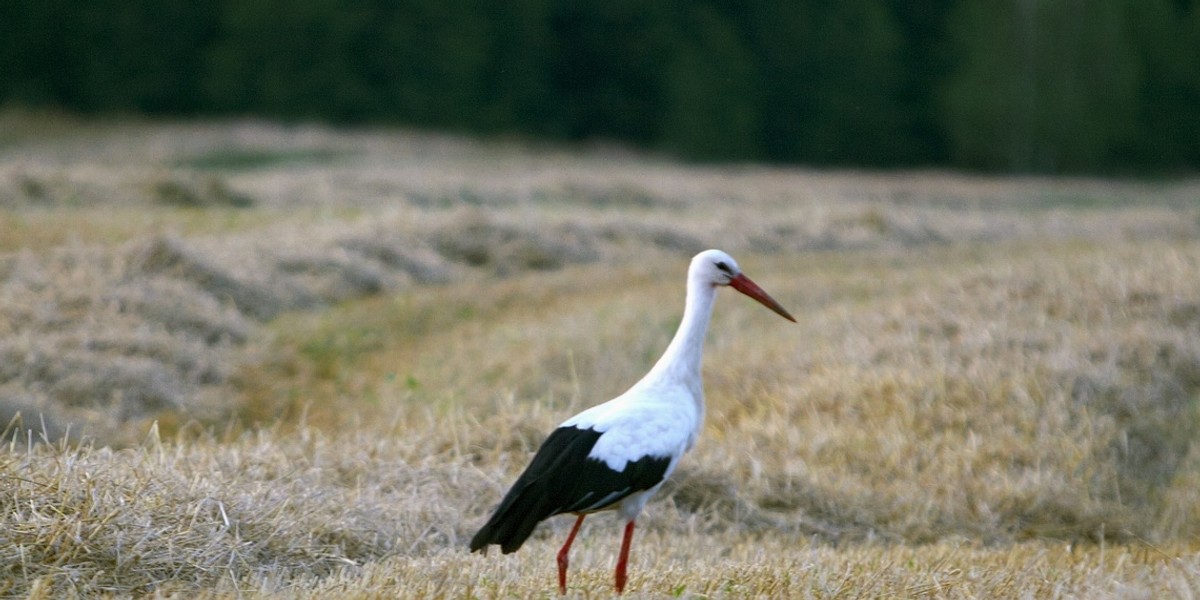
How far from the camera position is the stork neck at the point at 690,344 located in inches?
193

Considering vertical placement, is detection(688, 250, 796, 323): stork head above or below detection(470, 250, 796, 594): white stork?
above

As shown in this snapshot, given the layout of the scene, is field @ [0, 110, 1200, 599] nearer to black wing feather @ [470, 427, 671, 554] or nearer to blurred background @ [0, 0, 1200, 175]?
black wing feather @ [470, 427, 671, 554]

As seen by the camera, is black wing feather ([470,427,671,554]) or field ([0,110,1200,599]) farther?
field ([0,110,1200,599])

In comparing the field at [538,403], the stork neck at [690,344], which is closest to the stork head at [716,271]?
the stork neck at [690,344]

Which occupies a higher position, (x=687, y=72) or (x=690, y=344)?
(x=690, y=344)

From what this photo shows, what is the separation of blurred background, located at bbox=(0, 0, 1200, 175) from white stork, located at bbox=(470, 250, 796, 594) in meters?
34.3

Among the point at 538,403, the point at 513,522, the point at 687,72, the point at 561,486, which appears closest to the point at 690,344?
the point at 561,486

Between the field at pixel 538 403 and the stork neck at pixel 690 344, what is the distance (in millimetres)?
741

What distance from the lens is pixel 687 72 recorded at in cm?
4134

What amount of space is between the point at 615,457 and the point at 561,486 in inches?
8.3

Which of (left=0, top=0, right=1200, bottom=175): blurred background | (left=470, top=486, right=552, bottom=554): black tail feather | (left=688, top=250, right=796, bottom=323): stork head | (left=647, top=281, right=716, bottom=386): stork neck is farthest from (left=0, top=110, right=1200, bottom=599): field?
(left=0, top=0, right=1200, bottom=175): blurred background

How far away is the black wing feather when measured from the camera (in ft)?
14.3

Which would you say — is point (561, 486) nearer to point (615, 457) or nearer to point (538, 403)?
point (615, 457)

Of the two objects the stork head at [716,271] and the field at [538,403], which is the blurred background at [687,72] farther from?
the stork head at [716,271]
